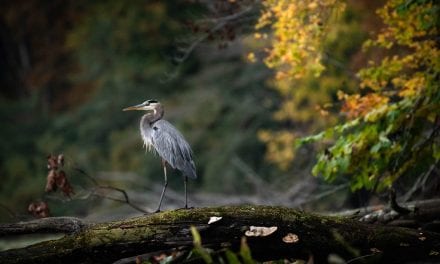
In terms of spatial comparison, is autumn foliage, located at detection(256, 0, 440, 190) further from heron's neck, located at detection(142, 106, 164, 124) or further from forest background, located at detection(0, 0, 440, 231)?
heron's neck, located at detection(142, 106, 164, 124)

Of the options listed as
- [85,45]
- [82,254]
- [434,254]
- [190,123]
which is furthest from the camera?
[85,45]

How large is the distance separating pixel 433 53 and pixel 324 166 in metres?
1.72

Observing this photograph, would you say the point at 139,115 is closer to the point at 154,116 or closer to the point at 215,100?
the point at 215,100

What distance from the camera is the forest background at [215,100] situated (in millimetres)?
8328

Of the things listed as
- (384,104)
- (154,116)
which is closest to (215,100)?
(154,116)

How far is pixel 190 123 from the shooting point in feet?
78.0

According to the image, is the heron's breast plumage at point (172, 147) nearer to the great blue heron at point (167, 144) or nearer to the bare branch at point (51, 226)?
the great blue heron at point (167, 144)

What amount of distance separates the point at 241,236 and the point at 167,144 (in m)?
1.91

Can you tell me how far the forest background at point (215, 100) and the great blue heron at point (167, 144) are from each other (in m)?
1.05

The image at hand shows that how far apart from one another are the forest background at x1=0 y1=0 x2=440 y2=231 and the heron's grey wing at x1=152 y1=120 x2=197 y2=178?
1.21 metres

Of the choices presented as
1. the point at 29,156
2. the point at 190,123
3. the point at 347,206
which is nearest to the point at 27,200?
the point at 29,156

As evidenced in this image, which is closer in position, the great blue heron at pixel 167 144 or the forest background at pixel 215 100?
the great blue heron at pixel 167 144

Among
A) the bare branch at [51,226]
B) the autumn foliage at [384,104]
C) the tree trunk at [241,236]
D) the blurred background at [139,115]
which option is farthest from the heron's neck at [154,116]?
the blurred background at [139,115]

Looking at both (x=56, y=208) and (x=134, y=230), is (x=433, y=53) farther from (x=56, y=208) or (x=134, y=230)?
(x=56, y=208)
